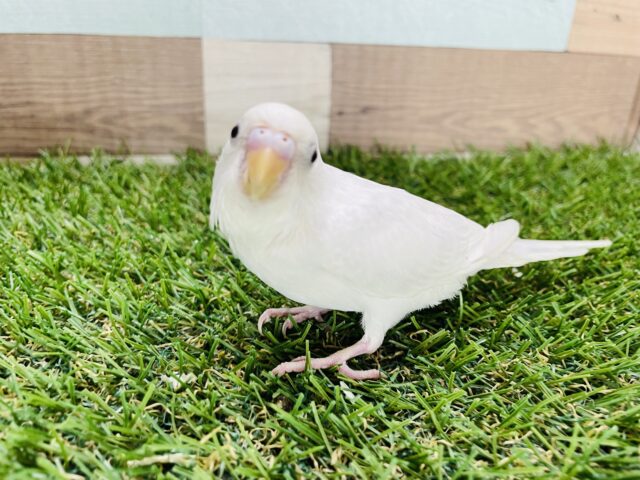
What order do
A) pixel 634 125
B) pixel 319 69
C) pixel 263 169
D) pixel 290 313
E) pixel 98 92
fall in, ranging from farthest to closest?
1. pixel 634 125
2. pixel 319 69
3. pixel 98 92
4. pixel 290 313
5. pixel 263 169

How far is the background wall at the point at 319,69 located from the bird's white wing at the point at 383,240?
1090 mm

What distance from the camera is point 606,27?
2146 mm

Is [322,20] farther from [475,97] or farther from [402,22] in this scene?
[475,97]

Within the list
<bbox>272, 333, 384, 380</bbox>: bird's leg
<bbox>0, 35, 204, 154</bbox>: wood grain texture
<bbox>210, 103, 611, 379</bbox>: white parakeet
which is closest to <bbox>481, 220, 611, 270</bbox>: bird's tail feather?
<bbox>210, 103, 611, 379</bbox>: white parakeet

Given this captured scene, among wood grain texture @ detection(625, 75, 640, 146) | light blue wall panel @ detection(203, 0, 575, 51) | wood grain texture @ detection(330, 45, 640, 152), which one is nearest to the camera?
light blue wall panel @ detection(203, 0, 575, 51)

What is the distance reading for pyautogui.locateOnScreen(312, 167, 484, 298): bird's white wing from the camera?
0.92m

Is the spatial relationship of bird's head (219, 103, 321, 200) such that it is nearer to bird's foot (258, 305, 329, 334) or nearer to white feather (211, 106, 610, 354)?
white feather (211, 106, 610, 354)

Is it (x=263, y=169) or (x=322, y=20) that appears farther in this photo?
(x=322, y=20)

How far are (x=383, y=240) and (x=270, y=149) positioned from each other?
32 centimetres

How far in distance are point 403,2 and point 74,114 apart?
1.35 metres

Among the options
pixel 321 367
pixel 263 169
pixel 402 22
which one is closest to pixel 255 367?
pixel 321 367

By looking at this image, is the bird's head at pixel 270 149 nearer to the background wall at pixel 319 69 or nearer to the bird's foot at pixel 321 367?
the bird's foot at pixel 321 367

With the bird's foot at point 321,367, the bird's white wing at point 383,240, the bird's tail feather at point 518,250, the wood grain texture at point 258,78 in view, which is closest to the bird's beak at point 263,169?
the bird's white wing at point 383,240

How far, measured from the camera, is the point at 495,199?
1822 millimetres
